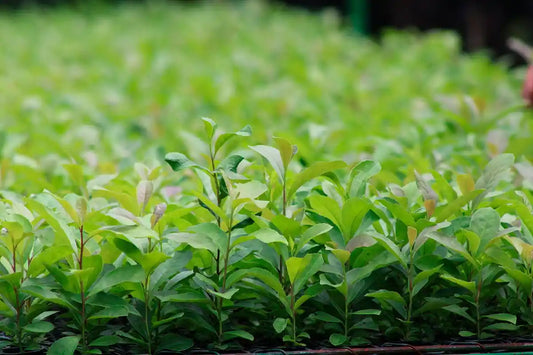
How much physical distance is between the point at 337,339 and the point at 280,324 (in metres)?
0.13

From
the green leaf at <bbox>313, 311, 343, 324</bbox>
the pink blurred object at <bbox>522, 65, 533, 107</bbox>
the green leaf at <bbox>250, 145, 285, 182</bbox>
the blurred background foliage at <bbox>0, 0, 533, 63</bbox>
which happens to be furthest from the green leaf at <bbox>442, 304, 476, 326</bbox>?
the blurred background foliage at <bbox>0, 0, 533, 63</bbox>

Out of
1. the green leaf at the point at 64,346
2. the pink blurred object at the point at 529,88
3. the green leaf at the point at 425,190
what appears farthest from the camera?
the pink blurred object at the point at 529,88

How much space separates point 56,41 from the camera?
7031 mm

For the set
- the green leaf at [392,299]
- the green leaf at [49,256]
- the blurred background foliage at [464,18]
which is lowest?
the green leaf at [392,299]

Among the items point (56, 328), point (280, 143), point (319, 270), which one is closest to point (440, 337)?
point (319, 270)

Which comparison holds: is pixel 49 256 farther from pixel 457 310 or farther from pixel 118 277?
pixel 457 310

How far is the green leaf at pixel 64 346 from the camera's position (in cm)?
Answer: 143

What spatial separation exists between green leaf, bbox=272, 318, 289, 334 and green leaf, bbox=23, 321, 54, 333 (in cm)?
44

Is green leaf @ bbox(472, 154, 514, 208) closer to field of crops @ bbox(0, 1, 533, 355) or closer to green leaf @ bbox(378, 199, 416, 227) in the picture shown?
field of crops @ bbox(0, 1, 533, 355)

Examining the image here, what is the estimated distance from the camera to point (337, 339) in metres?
1.53

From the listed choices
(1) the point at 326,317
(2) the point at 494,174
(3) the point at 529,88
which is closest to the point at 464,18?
(3) the point at 529,88

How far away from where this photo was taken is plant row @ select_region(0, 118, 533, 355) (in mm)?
1492

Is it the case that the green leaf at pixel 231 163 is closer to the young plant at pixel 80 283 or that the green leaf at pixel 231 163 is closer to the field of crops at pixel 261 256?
the field of crops at pixel 261 256

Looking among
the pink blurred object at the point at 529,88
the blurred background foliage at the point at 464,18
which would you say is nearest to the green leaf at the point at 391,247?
the pink blurred object at the point at 529,88
